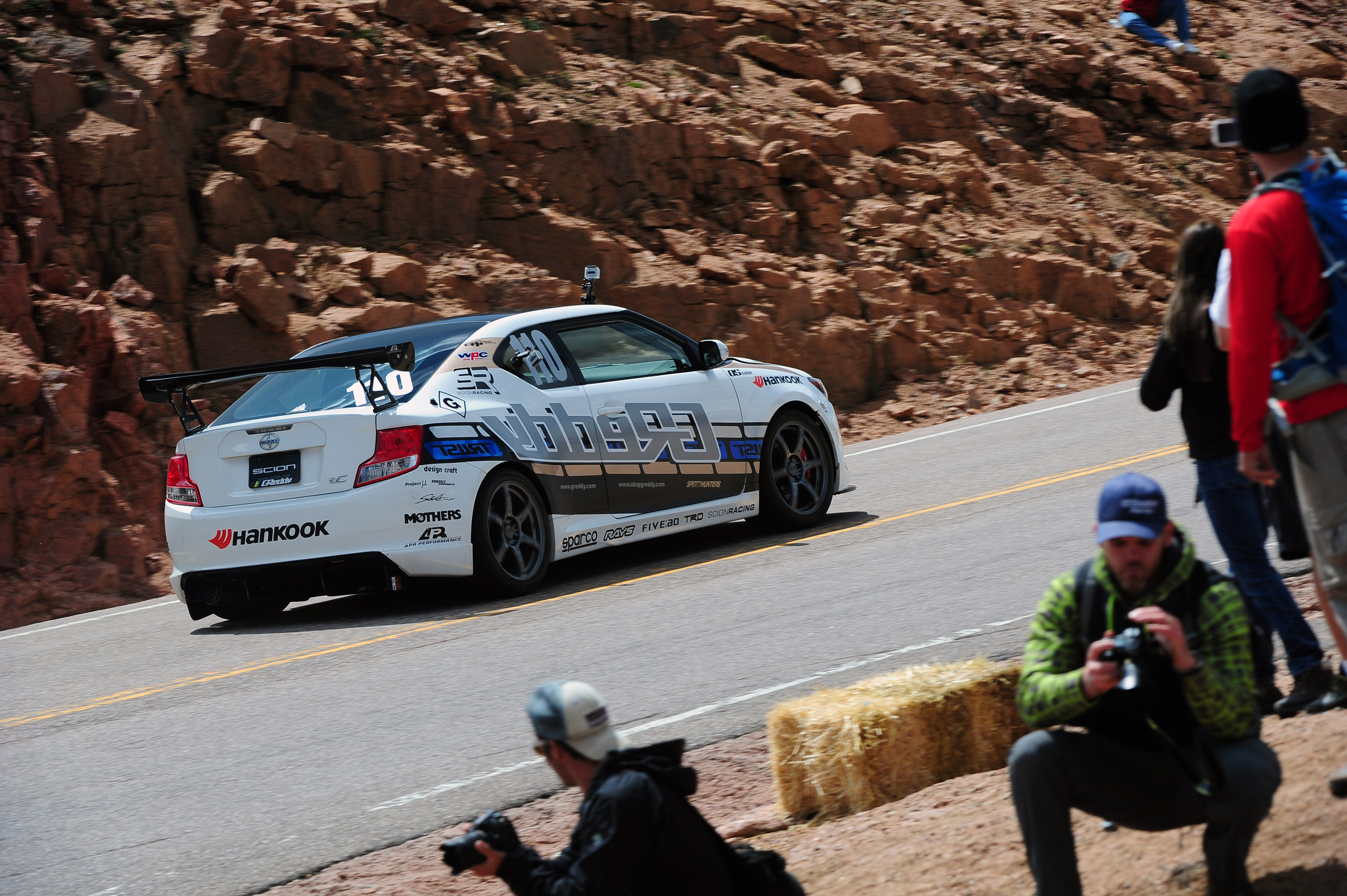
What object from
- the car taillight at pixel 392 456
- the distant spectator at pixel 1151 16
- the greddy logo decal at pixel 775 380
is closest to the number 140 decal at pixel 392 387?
the car taillight at pixel 392 456

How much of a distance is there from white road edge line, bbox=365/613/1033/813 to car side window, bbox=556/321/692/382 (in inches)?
142

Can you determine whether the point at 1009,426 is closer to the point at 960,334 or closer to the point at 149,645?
the point at 960,334

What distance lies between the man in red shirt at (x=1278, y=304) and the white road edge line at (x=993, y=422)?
476 inches

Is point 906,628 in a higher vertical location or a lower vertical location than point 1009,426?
higher

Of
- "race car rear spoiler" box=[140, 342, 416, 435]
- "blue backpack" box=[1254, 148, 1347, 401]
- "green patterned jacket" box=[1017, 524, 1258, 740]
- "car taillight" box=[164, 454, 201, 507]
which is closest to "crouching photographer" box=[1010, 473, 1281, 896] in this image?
"green patterned jacket" box=[1017, 524, 1258, 740]

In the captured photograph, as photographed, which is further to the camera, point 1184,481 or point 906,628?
point 1184,481

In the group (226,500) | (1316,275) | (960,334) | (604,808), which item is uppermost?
(1316,275)

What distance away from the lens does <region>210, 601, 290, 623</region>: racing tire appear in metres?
10.0

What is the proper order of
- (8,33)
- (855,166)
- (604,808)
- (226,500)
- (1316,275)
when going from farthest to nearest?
(855,166)
(8,33)
(226,500)
(1316,275)
(604,808)

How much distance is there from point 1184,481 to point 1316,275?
6932 mm

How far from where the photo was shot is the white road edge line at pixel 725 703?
5883mm

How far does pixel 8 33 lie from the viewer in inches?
701

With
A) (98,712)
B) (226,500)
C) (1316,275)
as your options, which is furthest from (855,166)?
(1316,275)

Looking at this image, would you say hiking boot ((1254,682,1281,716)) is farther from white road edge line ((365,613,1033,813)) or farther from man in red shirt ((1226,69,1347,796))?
white road edge line ((365,613,1033,813))
